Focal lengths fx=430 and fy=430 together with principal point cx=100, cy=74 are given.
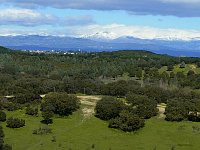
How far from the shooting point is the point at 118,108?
11281 centimetres

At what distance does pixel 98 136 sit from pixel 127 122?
31.9ft

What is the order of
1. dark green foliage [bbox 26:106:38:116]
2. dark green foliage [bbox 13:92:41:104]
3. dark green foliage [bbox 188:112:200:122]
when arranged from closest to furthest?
dark green foliage [bbox 26:106:38:116] < dark green foliage [bbox 188:112:200:122] < dark green foliage [bbox 13:92:41:104]

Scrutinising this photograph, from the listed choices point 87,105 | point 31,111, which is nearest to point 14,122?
point 31,111

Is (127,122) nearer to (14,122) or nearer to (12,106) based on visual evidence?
(14,122)

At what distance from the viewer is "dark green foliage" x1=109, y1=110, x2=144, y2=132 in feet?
338

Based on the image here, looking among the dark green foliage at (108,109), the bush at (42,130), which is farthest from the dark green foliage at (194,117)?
the bush at (42,130)

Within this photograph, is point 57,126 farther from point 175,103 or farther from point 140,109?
point 175,103

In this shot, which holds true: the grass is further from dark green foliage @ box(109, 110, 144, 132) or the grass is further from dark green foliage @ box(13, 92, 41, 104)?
dark green foliage @ box(13, 92, 41, 104)

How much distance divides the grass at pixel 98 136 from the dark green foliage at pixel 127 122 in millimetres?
1465

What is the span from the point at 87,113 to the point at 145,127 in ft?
62.2

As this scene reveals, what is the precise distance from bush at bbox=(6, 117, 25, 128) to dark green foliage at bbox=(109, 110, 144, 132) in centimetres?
2174

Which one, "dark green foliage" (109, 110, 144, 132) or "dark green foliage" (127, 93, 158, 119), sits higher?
"dark green foliage" (127, 93, 158, 119)

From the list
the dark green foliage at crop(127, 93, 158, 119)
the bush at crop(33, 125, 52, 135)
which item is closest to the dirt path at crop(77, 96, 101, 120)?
the dark green foliage at crop(127, 93, 158, 119)

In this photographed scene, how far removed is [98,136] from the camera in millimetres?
96812
